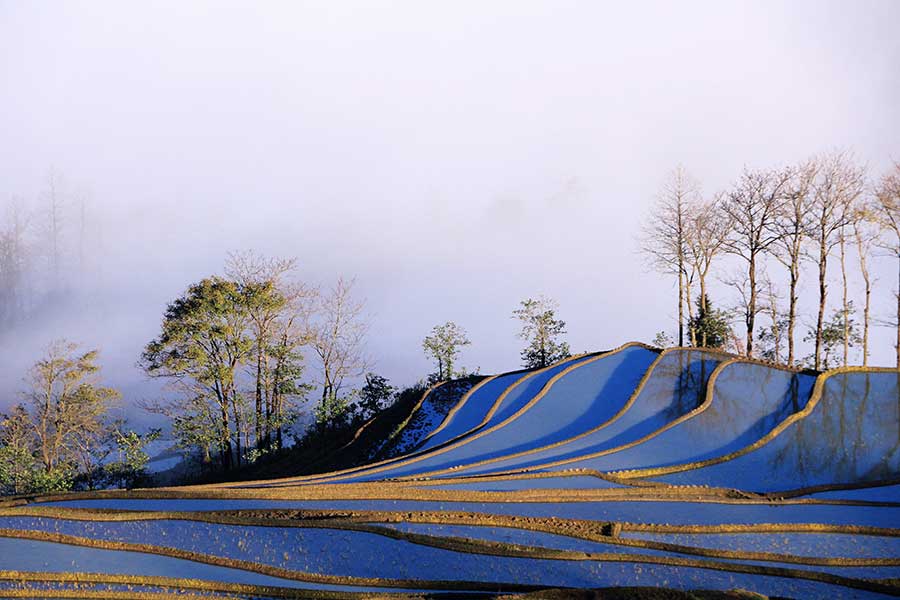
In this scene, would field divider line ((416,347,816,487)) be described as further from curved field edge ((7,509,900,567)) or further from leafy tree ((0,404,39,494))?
leafy tree ((0,404,39,494))

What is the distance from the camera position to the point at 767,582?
7859 mm

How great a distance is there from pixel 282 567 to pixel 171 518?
112 inches

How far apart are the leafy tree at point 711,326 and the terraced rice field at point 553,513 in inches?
429

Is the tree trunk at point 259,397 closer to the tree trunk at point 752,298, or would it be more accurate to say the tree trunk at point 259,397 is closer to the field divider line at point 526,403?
the field divider line at point 526,403

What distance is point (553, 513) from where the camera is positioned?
10695 millimetres

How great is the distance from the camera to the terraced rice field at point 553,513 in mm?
7715

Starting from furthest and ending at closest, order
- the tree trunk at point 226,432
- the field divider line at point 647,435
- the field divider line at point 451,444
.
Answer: the tree trunk at point 226,432 < the field divider line at point 451,444 < the field divider line at point 647,435

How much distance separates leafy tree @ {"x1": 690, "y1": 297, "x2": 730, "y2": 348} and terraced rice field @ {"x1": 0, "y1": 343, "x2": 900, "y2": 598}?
10898 millimetres

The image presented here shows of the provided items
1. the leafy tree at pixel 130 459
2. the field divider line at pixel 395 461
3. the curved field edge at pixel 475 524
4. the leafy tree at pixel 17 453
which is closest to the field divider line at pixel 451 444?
the field divider line at pixel 395 461

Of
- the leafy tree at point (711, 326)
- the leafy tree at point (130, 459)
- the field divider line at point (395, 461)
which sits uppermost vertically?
the leafy tree at point (711, 326)

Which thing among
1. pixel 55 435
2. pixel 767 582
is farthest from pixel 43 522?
pixel 55 435

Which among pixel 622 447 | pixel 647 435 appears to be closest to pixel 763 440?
pixel 647 435

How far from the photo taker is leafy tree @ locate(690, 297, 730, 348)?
29734mm

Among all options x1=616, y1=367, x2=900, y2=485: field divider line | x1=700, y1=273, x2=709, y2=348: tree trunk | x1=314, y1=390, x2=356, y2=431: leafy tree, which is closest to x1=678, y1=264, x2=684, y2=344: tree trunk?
x1=700, y1=273, x2=709, y2=348: tree trunk
